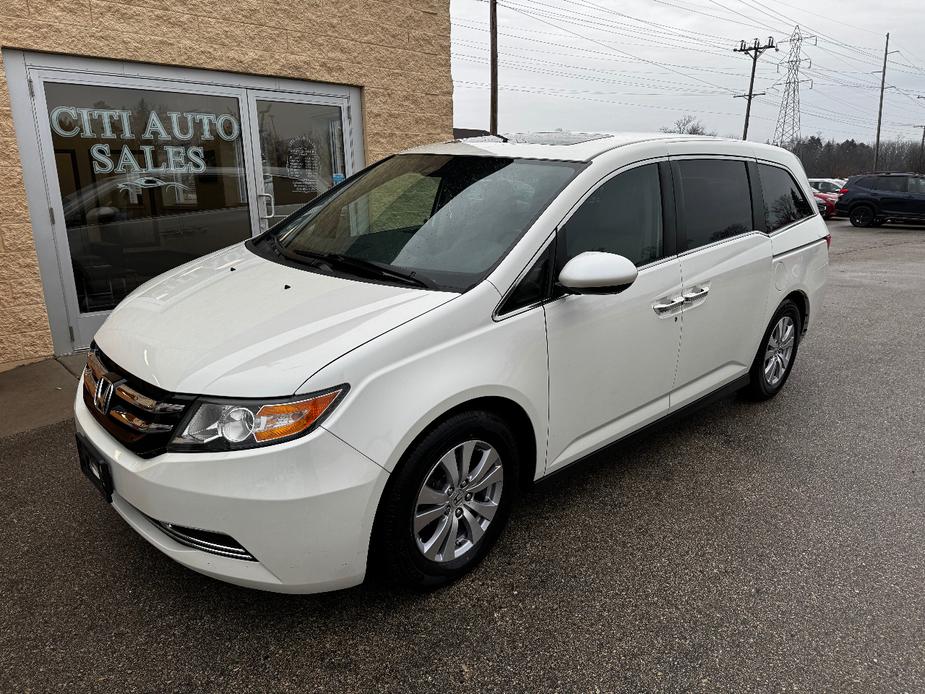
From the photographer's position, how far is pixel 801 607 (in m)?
2.70

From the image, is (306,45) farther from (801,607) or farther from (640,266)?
(801,607)

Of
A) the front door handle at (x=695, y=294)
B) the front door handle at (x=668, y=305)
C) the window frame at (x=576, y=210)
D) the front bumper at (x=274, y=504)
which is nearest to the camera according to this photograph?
the front bumper at (x=274, y=504)

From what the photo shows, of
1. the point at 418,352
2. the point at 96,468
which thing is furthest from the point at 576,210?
the point at 96,468

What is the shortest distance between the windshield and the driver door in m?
0.26

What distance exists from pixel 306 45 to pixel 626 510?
5425mm

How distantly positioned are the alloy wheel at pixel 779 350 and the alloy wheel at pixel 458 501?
101 inches

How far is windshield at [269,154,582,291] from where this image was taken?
2910mm

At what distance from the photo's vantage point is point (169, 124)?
6.21m

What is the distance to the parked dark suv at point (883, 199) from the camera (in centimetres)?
2064

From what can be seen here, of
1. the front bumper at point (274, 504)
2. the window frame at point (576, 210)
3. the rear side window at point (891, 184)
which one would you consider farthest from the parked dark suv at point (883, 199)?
the front bumper at point (274, 504)

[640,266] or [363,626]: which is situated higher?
[640,266]

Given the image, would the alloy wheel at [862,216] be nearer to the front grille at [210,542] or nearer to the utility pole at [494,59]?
the utility pole at [494,59]

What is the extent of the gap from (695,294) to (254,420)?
2314 mm

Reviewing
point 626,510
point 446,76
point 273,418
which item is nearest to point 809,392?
point 626,510
